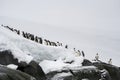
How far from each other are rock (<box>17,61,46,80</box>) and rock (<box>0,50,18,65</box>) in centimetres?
37

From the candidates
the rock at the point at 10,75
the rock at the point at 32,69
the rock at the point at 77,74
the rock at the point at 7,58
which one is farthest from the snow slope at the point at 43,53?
the rock at the point at 10,75

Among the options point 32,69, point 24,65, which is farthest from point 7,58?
point 32,69

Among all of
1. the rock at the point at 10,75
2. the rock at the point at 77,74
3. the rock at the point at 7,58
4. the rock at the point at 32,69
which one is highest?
the rock at the point at 10,75

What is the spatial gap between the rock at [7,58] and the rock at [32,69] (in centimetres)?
37

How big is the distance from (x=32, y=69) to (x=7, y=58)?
132 centimetres

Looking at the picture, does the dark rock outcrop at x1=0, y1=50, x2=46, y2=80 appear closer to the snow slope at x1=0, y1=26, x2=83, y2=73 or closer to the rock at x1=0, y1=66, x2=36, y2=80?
the snow slope at x1=0, y1=26, x2=83, y2=73

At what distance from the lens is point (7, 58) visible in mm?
16078

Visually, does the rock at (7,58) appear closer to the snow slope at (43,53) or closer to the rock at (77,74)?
the snow slope at (43,53)

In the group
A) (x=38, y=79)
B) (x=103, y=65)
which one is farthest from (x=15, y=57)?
(x=103, y=65)

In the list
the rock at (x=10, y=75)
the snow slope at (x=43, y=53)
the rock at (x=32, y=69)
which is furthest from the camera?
the snow slope at (x=43, y=53)

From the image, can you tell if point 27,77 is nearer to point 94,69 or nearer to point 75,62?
point 94,69

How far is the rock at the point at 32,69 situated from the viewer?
16.1m

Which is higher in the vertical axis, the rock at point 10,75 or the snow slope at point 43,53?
the rock at point 10,75

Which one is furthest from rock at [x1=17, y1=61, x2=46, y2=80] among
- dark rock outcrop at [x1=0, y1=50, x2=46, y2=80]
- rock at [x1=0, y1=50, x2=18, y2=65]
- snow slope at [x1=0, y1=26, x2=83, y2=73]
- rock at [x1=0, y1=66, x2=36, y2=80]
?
Answer: rock at [x1=0, y1=66, x2=36, y2=80]
